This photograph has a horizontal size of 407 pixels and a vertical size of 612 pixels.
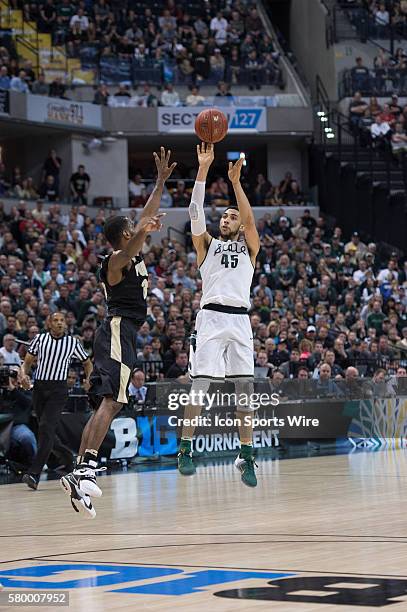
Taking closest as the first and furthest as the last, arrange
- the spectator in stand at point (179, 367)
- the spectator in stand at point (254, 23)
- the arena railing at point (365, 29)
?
the spectator in stand at point (179, 367) < the arena railing at point (365, 29) < the spectator in stand at point (254, 23)

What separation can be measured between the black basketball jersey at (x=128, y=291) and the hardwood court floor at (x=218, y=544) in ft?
5.92

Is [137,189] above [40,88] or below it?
below

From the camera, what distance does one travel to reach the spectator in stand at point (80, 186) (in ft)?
105

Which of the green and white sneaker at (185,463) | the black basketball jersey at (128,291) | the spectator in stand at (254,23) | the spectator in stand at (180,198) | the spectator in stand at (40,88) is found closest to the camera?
the black basketball jersey at (128,291)

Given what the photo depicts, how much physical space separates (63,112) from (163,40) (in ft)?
16.2

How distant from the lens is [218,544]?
8477 millimetres

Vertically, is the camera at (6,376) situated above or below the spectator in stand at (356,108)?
below

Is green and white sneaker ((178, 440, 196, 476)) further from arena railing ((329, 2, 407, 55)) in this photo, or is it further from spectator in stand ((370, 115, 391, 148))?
arena railing ((329, 2, 407, 55))

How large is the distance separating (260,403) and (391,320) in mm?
6214

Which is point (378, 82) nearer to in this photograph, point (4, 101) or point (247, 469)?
point (4, 101)

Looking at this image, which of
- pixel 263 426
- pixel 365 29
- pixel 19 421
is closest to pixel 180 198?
pixel 365 29

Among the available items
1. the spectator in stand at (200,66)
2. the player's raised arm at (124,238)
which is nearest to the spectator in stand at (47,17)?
the spectator in stand at (200,66)

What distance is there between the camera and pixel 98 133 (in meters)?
34.8

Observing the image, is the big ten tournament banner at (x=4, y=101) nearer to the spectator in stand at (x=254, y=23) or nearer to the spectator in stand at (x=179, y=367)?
the spectator in stand at (x=254, y=23)
